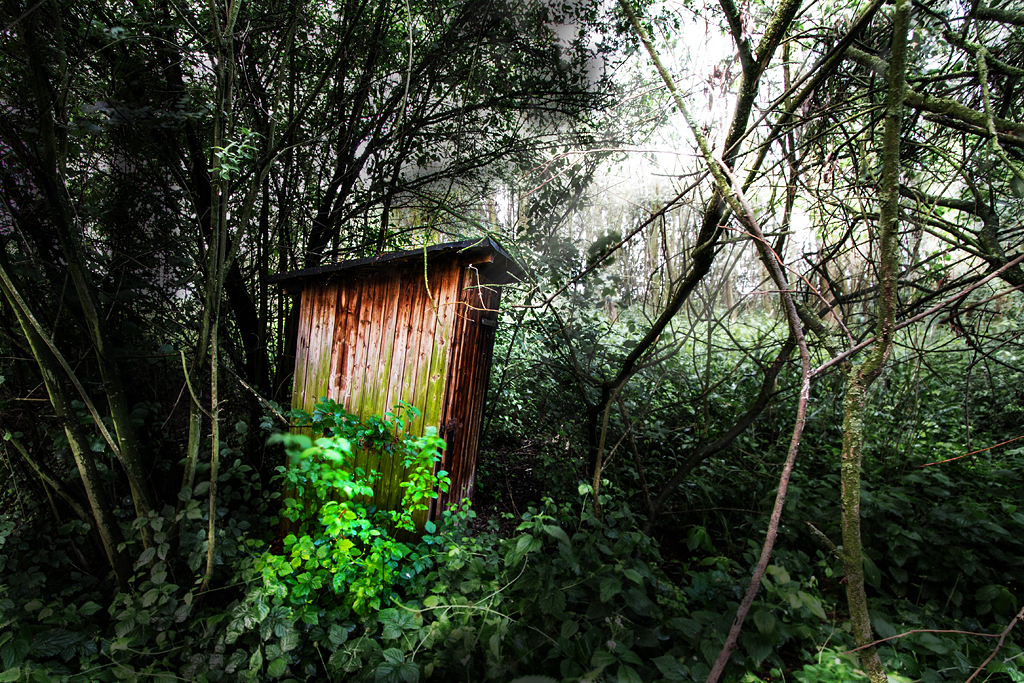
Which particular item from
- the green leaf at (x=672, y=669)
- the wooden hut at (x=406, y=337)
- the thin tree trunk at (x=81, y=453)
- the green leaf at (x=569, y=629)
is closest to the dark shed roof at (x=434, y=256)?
the wooden hut at (x=406, y=337)

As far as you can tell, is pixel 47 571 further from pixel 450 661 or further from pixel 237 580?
pixel 450 661

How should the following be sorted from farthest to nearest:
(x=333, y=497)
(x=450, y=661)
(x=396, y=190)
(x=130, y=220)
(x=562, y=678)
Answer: (x=396, y=190), (x=130, y=220), (x=333, y=497), (x=450, y=661), (x=562, y=678)

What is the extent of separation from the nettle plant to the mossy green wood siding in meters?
0.28

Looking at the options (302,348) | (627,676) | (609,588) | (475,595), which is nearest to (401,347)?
(302,348)

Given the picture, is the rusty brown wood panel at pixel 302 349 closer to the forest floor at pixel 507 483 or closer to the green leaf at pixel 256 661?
the green leaf at pixel 256 661

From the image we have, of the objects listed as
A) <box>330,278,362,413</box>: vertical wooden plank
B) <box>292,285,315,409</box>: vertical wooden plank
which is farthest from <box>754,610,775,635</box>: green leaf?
<box>292,285,315,409</box>: vertical wooden plank

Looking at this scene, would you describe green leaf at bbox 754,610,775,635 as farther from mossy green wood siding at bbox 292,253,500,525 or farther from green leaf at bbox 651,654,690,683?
mossy green wood siding at bbox 292,253,500,525

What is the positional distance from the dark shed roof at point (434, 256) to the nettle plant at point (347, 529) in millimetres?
1070

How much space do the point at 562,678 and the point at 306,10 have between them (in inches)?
185

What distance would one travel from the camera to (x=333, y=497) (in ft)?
9.78

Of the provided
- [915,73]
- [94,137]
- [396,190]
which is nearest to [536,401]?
[396,190]

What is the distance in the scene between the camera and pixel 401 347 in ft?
10.5

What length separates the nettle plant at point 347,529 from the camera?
239 cm

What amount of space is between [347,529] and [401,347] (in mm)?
1293
